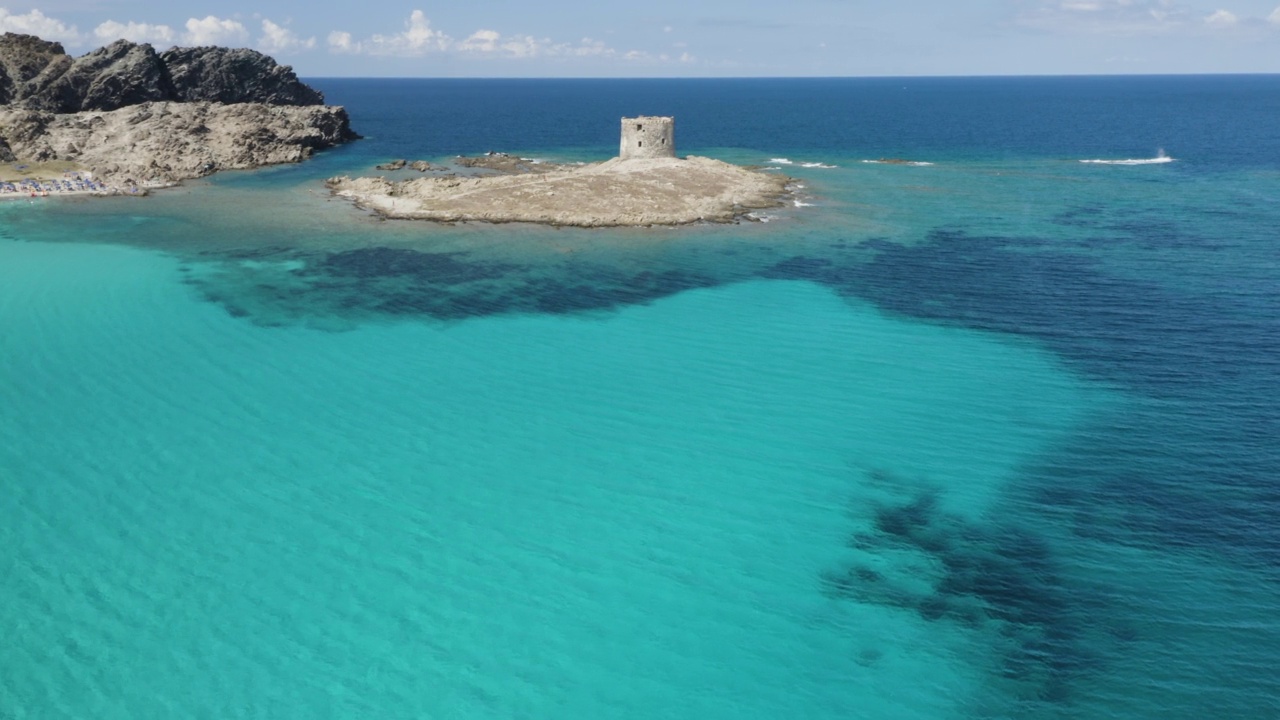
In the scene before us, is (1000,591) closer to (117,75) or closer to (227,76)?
(117,75)

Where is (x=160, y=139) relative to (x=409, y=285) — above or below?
above

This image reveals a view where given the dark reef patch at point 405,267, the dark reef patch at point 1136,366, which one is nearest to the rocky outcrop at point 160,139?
the dark reef patch at point 405,267

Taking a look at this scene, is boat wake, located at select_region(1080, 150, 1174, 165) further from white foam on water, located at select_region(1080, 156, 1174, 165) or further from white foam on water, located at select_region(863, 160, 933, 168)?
white foam on water, located at select_region(863, 160, 933, 168)

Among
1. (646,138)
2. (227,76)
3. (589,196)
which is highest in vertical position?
(227,76)

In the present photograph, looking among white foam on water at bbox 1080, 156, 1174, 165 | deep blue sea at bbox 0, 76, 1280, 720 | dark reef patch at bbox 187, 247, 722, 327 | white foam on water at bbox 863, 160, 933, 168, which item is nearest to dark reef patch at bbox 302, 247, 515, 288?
dark reef patch at bbox 187, 247, 722, 327

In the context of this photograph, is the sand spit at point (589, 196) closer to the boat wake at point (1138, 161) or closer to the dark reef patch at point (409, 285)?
the dark reef patch at point (409, 285)

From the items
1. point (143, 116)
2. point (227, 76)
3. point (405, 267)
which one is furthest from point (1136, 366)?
point (227, 76)
